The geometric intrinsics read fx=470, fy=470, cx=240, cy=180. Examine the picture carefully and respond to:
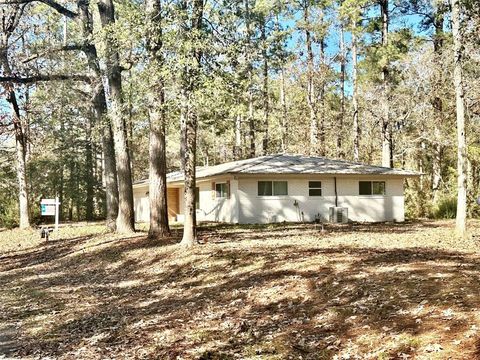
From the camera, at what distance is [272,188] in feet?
72.9

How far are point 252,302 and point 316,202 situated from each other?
15699 mm

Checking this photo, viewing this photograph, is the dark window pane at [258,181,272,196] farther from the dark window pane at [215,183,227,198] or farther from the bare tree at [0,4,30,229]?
the bare tree at [0,4,30,229]

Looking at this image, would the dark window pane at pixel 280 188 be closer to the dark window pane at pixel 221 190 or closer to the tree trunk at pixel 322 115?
the dark window pane at pixel 221 190

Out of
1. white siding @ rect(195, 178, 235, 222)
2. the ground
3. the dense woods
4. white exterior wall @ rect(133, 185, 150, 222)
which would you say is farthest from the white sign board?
white exterior wall @ rect(133, 185, 150, 222)

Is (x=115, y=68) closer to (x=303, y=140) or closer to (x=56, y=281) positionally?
(x=56, y=281)

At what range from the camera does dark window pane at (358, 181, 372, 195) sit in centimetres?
2328

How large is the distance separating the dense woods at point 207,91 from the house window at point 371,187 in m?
2.73

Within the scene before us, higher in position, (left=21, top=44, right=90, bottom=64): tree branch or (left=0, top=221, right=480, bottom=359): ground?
(left=21, top=44, right=90, bottom=64): tree branch

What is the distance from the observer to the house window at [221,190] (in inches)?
902

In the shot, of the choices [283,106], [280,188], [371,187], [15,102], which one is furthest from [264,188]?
[15,102]

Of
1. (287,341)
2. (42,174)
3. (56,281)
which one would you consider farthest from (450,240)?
(42,174)

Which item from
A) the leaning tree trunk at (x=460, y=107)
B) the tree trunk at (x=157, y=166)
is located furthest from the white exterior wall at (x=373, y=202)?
the tree trunk at (x=157, y=166)

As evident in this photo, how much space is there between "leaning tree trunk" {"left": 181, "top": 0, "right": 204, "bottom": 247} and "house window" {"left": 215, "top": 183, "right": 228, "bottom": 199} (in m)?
10.4

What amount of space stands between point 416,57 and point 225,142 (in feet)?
73.2
